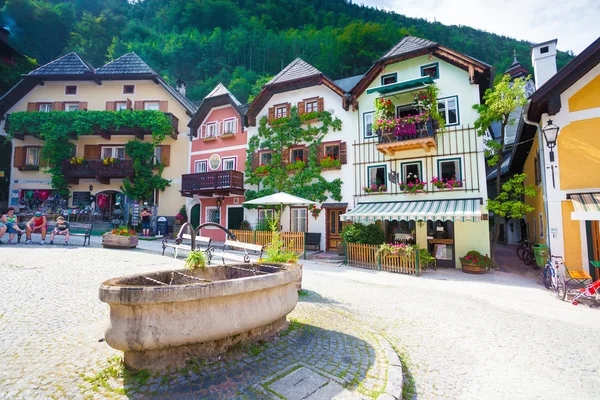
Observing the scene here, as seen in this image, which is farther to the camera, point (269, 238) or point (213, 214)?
point (213, 214)

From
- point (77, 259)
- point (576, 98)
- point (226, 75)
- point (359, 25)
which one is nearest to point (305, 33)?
point (359, 25)

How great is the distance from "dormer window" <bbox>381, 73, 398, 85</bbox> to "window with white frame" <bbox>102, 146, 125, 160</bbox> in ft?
67.8

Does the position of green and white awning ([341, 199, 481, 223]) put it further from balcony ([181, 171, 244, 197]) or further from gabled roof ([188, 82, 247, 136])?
gabled roof ([188, 82, 247, 136])

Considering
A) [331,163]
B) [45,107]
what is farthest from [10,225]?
[331,163]

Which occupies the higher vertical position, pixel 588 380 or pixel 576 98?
pixel 576 98

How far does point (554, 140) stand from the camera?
982 centimetres

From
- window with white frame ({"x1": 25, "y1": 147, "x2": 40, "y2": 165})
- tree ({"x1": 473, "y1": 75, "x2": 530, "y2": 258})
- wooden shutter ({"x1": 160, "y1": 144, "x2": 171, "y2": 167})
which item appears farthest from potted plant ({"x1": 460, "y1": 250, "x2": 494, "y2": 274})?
window with white frame ({"x1": 25, "y1": 147, "x2": 40, "y2": 165})

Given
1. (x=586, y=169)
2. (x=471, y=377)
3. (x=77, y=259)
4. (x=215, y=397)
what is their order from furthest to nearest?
(x=77, y=259)
(x=586, y=169)
(x=471, y=377)
(x=215, y=397)

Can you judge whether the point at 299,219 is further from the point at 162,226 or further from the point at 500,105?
the point at 500,105

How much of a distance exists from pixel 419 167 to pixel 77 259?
1563cm

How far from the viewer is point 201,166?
22.6 meters

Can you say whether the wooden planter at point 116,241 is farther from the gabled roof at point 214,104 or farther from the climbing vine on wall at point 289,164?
the gabled roof at point 214,104

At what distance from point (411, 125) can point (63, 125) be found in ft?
82.2

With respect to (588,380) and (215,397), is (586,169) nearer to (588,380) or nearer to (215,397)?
(588,380)
